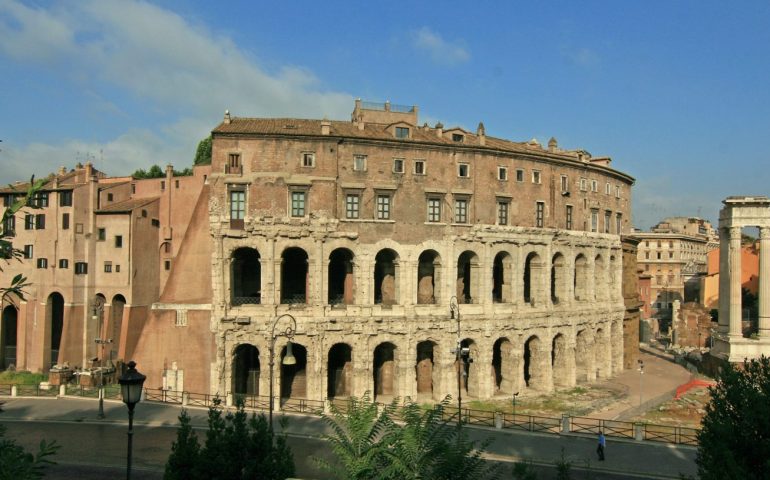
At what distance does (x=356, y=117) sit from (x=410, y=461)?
132ft

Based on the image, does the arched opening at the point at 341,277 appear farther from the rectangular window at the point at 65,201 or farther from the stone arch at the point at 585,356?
the rectangular window at the point at 65,201

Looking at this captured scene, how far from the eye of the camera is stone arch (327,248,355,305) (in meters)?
37.7

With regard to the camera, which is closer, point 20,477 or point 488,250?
point 20,477

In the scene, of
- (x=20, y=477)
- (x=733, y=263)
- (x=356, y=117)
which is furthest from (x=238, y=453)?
(x=733, y=263)

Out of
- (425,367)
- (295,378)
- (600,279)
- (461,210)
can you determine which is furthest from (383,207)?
(600,279)

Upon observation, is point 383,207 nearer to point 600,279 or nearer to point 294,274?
point 294,274

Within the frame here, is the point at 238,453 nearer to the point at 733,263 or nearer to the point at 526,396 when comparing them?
the point at 526,396

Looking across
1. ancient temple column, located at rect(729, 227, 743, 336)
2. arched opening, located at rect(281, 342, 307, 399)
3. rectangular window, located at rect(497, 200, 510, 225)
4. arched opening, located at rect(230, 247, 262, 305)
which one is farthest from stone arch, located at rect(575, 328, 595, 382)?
arched opening, located at rect(230, 247, 262, 305)

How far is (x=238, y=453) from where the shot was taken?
13.2 meters

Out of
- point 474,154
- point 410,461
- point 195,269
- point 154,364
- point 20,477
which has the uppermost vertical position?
point 474,154

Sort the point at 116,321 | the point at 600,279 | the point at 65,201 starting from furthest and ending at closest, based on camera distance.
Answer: the point at 600,279
the point at 65,201
the point at 116,321

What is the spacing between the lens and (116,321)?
148ft

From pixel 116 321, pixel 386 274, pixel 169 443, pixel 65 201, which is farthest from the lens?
pixel 65 201

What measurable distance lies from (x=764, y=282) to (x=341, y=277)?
31.1m
